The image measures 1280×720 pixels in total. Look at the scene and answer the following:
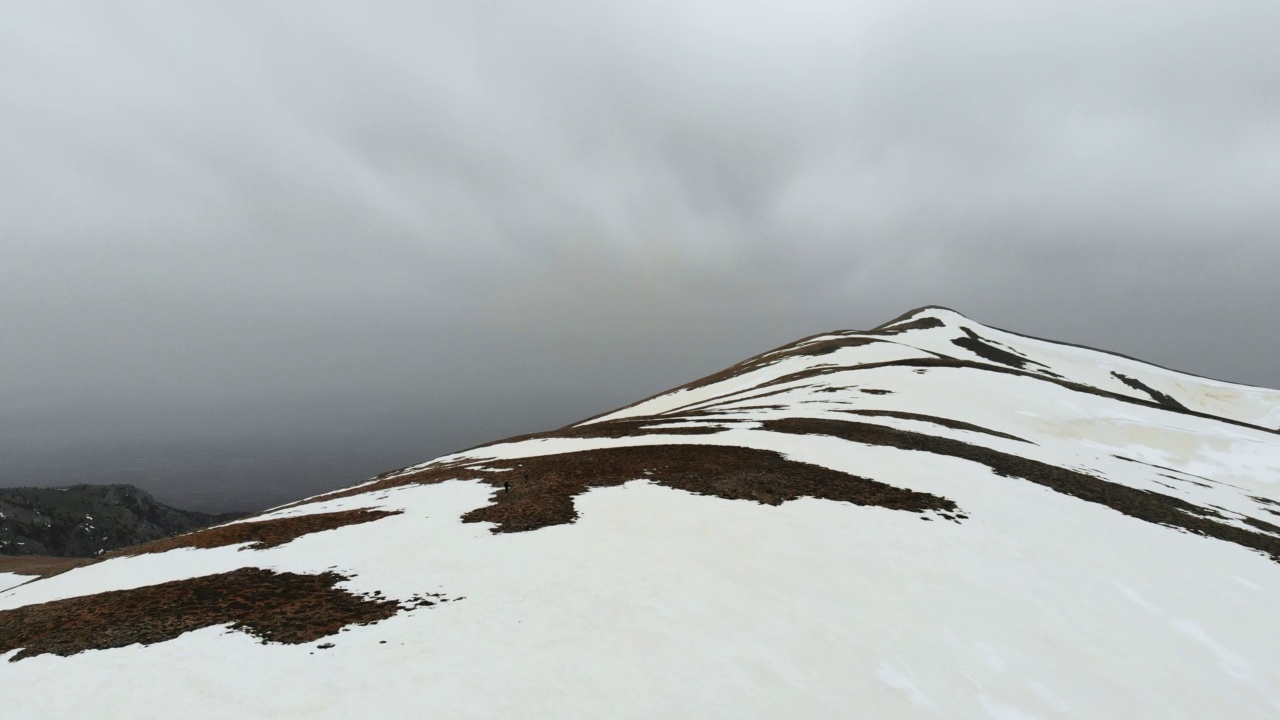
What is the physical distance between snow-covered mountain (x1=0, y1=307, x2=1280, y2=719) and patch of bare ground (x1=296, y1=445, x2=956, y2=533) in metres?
0.18

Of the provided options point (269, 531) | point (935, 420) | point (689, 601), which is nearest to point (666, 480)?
point (689, 601)

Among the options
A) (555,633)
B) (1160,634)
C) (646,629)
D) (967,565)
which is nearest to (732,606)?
(646,629)

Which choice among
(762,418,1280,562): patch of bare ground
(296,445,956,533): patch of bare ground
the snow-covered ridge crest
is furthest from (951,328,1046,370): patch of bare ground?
(296,445,956,533): patch of bare ground

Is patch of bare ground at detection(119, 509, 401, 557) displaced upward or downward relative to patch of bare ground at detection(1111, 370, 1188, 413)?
upward

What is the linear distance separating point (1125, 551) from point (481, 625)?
858 inches

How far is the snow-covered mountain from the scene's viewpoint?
9516 millimetres

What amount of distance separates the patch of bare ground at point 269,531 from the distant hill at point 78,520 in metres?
127

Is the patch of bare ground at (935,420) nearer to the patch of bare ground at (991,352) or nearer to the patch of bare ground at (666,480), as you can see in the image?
the patch of bare ground at (666,480)

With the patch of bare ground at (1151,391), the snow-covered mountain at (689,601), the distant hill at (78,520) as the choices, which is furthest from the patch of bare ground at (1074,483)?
the distant hill at (78,520)

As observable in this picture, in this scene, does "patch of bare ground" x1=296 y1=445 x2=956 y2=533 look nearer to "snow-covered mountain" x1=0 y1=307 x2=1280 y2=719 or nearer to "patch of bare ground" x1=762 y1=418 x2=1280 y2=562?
"snow-covered mountain" x1=0 y1=307 x2=1280 y2=719

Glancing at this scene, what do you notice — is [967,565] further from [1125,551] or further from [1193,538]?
[1193,538]

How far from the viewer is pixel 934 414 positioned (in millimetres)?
41875

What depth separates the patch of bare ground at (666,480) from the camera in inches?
773

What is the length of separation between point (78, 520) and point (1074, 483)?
169465 millimetres
